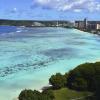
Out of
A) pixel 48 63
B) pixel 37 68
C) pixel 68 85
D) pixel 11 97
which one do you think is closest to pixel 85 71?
pixel 68 85

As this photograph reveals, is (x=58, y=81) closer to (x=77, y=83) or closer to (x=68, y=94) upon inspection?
(x=77, y=83)


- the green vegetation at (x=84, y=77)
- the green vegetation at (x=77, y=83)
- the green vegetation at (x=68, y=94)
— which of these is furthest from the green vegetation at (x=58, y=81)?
the green vegetation at (x=84, y=77)

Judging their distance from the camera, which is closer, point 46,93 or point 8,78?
point 46,93

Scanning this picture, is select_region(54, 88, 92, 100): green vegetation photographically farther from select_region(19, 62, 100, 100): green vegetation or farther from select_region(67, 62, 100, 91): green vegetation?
select_region(67, 62, 100, 91): green vegetation

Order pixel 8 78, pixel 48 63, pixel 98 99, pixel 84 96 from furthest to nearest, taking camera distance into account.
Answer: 1. pixel 48 63
2. pixel 8 78
3. pixel 84 96
4. pixel 98 99

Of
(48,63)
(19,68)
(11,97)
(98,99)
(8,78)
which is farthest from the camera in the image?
(48,63)

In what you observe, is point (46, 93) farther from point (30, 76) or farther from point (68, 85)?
point (30, 76)

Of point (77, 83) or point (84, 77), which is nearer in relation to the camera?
point (77, 83)

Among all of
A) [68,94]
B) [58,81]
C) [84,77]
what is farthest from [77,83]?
[68,94]

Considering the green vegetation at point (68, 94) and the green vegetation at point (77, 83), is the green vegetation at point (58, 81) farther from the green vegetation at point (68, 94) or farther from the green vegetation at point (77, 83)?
the green vegetation at point (68, 94)
